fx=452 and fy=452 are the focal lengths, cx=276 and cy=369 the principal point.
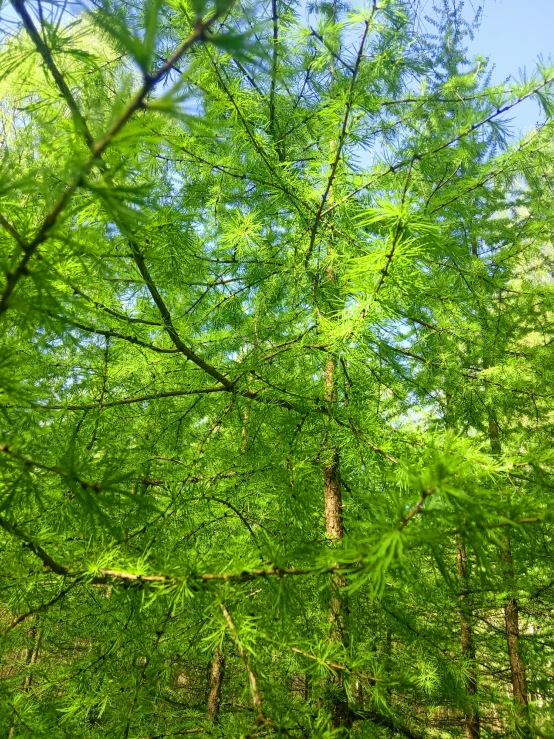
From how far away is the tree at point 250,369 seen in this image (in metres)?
1.07

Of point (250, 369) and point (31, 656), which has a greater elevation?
point (250, 369)

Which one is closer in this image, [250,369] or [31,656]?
[250,369]

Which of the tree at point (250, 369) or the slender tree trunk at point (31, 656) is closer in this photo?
the tree at point (250, 369)

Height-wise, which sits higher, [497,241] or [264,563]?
[497,241]

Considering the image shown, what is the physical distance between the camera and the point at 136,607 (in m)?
1.83

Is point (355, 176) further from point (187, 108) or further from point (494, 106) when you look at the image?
point (187, 108)

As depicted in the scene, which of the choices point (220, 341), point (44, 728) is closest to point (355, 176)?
point (220, 341)

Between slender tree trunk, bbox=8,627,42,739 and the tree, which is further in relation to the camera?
slender tree trunk, bbox=8,627,42,739

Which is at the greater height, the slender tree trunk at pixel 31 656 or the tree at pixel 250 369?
the tree at pixel 250 369

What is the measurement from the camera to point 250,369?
2154 millimetres

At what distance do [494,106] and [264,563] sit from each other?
2.32m

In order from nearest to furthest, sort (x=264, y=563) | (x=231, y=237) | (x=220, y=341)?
(x=264, y=563) < (x=231, y=237) < (x=220, y=341)

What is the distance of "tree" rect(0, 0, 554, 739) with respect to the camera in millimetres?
1070

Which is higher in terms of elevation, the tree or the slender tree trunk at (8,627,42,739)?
the tree
